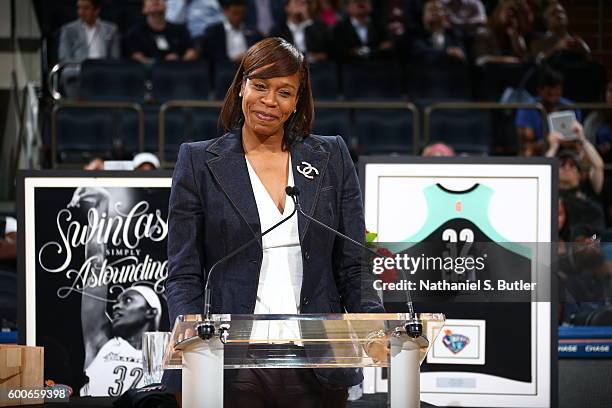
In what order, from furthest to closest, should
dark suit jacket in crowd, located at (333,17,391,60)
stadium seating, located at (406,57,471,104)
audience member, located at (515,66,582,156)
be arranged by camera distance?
dark suit jacket in crowd, located at (333,17,391,60)
stadium seating, located at (406,57,471,104)
audience member, located at (515,66,582,156)

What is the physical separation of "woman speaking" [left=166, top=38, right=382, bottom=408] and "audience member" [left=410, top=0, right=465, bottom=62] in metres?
5.57

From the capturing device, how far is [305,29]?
311 inches

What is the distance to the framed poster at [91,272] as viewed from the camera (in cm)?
390

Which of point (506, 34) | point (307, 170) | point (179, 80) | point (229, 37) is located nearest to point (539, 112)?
point (506, 34)

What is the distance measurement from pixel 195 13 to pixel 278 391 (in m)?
6.19

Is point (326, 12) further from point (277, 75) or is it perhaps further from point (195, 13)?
point (277, 75)

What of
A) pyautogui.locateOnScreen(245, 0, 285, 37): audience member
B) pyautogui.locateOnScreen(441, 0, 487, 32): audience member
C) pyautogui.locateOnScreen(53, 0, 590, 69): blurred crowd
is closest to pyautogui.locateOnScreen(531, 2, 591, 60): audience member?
pyautogui.locateOnScreen(53, 0, 590, 69): blurred crowd

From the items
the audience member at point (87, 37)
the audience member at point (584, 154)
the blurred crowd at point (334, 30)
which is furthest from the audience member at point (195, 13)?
the audience member at point (584, 154)

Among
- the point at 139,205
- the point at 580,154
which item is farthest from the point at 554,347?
the point at 580,154

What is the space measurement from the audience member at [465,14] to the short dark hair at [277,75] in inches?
243

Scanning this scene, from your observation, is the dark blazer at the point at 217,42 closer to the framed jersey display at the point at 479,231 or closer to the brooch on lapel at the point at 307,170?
the framed jersey display at the point at 479,231

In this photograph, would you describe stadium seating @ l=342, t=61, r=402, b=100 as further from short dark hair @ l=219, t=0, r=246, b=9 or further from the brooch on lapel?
the brooch on lapel

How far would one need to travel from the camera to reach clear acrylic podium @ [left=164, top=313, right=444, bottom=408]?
78.4 inches

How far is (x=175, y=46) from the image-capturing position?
312 inches
